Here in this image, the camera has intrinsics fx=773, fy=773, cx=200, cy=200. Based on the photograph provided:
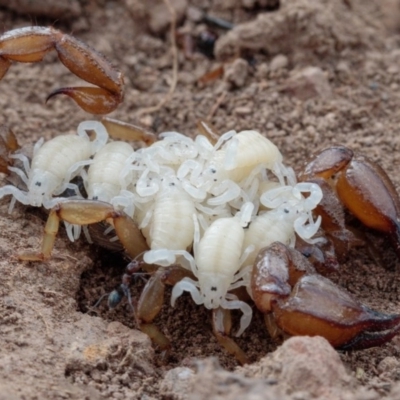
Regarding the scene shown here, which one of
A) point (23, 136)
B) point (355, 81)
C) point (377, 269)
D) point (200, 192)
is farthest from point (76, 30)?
point (377, 269)

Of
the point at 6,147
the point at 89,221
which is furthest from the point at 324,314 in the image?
the point at 6,147

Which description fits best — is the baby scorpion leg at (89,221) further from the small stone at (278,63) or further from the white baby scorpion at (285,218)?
the small stone at (278,63)

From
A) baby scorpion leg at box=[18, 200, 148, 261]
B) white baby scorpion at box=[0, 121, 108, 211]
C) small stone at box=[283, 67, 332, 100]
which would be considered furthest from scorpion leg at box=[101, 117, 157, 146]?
small stone at box=[283, 67, 332, 100]

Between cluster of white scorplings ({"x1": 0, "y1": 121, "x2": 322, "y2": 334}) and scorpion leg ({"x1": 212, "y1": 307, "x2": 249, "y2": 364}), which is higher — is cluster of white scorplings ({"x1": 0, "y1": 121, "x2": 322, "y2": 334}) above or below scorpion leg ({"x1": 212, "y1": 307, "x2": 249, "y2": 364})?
above

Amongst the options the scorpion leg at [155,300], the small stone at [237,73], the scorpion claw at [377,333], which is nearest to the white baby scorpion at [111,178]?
the scorpion leg at [155,300]

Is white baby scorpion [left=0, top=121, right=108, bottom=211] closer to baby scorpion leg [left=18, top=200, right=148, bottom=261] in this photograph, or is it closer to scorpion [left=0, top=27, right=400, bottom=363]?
scorpion [left=0, top=27, right=400, bottom=363]

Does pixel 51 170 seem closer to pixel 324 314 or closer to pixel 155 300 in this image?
pixel 155 300

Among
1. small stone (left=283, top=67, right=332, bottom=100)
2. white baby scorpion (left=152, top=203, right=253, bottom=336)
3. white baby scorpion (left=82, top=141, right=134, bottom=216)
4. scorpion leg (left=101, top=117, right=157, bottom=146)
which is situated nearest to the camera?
white baby scorpion (left=152, top=203, right=253, bottom=336)
